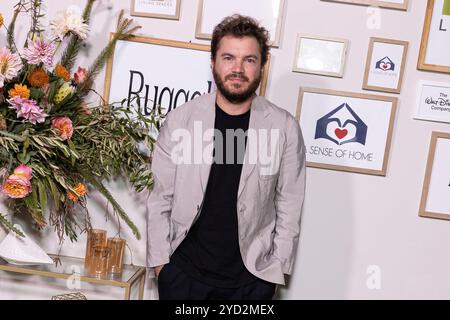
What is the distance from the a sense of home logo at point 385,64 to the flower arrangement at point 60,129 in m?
0.99

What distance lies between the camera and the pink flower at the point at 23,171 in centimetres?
208

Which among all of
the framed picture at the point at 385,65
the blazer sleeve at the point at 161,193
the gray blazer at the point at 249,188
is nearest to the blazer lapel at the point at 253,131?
the gray blazer at the point at 249,188

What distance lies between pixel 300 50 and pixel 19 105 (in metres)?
1.19

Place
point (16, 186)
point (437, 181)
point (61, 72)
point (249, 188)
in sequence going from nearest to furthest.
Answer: point (16, 186) < point (249, 188) < point (61, 72) < point (437, 181)

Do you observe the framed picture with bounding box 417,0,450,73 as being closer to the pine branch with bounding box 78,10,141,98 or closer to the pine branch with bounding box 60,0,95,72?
the pine branch with bounding box 78,10,141,98

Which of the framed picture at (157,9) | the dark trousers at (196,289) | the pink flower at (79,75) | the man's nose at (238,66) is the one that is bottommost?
the dark trousers at (196,289)

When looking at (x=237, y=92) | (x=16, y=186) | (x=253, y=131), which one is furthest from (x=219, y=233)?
(x=16, y=186)

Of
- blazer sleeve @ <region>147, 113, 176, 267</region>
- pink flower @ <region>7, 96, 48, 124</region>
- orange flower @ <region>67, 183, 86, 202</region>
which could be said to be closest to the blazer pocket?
blazer sleeve @ <region>147, 113, 176, 267</region>

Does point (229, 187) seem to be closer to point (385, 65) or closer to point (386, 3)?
point (385, 65)

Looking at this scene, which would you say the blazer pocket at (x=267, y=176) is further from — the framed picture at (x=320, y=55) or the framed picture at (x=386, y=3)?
the framed picture at (x=386, y=3)

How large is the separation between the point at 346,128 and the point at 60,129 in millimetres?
1215

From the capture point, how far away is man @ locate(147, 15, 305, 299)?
2172 mm

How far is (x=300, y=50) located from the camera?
253 centimetres

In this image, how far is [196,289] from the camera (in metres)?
2.16
